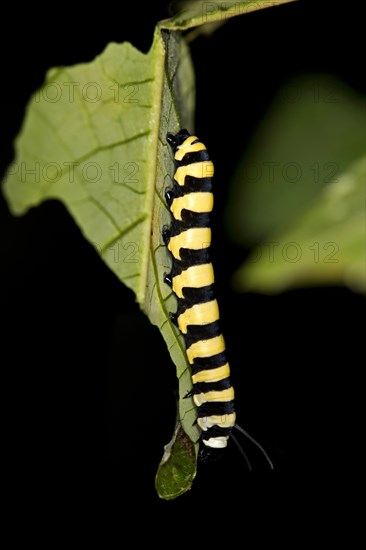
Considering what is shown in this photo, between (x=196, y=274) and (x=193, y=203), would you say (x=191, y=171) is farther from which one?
(x=196, y=274)

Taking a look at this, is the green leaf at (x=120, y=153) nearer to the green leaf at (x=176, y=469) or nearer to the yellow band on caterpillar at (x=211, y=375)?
the green leaf at (x=176, y=469)

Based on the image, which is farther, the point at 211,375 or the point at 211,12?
the point at 211,375

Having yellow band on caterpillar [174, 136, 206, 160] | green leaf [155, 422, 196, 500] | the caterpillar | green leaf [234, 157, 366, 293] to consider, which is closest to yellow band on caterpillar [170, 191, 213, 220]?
the caterpillar

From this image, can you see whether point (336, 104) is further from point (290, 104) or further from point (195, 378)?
point (195, 378)

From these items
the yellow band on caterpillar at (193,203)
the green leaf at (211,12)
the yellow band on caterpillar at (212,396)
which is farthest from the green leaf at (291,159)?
the green leaf at (211,12)

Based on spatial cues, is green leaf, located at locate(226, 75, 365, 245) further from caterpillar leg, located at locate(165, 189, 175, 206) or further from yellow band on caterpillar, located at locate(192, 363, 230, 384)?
caterpillar leg, located at locate(165, 189, 175, 206)

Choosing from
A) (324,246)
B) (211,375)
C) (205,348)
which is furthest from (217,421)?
(324,246)

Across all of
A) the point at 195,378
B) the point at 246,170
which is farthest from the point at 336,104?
the point at 195,378
